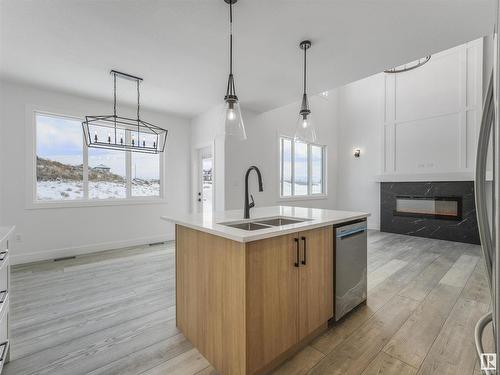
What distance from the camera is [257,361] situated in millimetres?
1456

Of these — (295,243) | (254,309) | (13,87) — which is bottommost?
(254,309)

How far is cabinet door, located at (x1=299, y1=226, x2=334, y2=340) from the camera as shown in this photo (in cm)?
174

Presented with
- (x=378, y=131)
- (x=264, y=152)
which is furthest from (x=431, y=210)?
(x=264, y=152)

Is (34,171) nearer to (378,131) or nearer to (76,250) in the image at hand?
(76,250)

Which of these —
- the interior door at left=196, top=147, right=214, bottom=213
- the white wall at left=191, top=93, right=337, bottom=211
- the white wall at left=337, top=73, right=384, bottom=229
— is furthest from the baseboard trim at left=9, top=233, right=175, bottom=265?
the white wall at left=337, top=73, right=384, bottom=229

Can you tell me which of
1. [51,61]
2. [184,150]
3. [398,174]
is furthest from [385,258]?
[51,61]

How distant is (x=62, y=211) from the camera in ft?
13.1

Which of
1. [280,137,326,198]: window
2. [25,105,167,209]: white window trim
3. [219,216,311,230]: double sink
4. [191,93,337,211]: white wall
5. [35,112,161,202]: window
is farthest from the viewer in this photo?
[280,137,326,198]: window

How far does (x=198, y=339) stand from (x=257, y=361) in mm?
522

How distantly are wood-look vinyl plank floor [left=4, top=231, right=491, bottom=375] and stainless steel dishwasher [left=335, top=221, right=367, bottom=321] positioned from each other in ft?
0.48

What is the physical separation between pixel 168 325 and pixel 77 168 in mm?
3441

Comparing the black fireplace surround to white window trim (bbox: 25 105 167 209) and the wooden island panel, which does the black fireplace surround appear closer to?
the wooden island panel

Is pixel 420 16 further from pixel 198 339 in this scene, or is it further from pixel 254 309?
pixel 198 339

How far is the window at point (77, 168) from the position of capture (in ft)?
12.7
